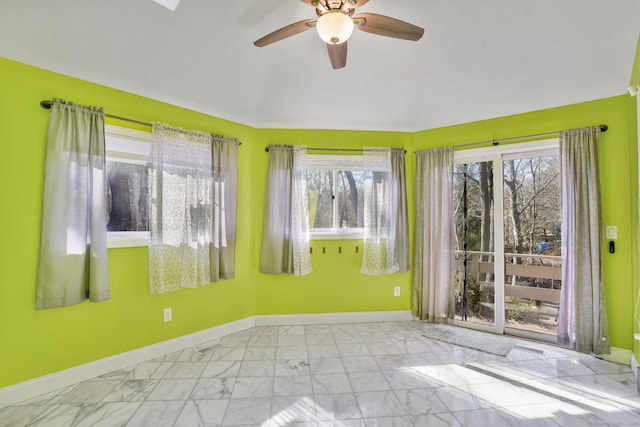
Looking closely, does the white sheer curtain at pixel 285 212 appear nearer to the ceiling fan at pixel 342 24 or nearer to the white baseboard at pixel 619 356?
the ceiling fan at pixel 342 24

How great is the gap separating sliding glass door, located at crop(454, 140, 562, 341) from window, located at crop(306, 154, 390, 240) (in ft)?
3.82

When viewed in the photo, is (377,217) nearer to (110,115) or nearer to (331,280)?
(331,280)

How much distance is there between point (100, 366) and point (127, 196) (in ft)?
4.68

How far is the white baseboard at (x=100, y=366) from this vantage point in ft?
6.73

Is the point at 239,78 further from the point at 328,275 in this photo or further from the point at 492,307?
the point at 492,307

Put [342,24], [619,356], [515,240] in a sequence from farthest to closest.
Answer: [515,240]
[619,356]
[342,24]

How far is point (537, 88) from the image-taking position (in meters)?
2.67

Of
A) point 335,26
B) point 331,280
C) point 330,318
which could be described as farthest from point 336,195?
point 335,26

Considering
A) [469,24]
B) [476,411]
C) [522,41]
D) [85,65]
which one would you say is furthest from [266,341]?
[522,41]

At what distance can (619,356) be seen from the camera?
8.32 feet

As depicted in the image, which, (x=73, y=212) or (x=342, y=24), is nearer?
(x=342, y=24)

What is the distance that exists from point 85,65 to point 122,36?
44 centimetres

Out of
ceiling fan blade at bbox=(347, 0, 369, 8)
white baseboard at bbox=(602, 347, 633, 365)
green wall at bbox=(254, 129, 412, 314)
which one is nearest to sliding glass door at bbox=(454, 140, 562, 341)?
white baseboard at bbox=(602, 347, 633, 365)

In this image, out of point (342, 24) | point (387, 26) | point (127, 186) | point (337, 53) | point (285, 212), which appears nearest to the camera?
point (342, 24)
